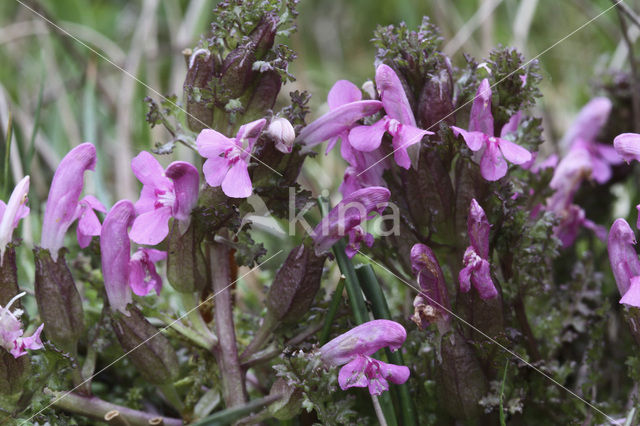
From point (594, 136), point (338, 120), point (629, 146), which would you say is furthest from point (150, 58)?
point (629, 146)

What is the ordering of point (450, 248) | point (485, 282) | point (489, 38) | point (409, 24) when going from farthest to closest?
1. point (409, 24)
2. point (489, 38)
3. point (450, 248)
4. point (485, 282)

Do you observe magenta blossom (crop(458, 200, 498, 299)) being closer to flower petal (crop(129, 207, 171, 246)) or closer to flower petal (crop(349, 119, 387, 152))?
flower petal (crop(349, 119, 387, 152))

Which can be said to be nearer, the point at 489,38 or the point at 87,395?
the point at 87,395

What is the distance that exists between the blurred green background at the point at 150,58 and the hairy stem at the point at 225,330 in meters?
0.72

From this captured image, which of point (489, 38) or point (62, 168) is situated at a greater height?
point (489, 38)

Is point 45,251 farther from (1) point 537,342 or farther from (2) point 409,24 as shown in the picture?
(2) point 409,24

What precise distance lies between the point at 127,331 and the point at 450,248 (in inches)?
17.4

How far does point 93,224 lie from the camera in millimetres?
868

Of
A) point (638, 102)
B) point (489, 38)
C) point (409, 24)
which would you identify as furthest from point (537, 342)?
point (409, 24)

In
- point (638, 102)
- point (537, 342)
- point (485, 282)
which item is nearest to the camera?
point (485, 282)

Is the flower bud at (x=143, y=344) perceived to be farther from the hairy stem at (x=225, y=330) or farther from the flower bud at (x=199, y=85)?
the flower bud at (x=199, y=85)

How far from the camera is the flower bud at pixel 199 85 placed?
0.82 metres

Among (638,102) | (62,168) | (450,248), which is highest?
(638,102)

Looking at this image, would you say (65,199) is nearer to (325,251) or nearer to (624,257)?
(325,251)
